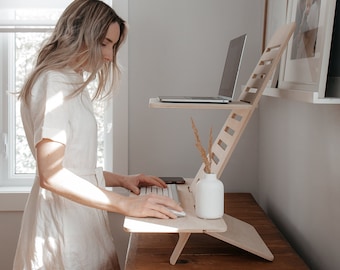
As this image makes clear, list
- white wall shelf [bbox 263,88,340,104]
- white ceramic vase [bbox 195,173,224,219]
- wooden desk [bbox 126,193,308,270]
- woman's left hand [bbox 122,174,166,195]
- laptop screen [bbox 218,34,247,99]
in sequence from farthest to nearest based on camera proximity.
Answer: woman's left hand [bbox 122,174,166,195]
laptop screen [bbox 218,34,247,99]
wooden desk [bbox 126,193,308,270]
white ceramic vase [bbox 195,173,224,219]
white wall shelf [bbox 263,88,340,104]

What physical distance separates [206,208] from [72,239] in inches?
18.6

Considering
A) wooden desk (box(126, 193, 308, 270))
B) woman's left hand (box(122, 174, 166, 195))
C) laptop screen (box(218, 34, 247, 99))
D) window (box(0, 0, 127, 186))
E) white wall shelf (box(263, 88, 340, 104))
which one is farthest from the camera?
window (box(0, 0, 127, 186))

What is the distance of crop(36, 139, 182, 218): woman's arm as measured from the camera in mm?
1611

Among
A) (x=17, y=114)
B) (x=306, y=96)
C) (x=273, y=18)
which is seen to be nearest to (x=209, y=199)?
(x=306, y=96)

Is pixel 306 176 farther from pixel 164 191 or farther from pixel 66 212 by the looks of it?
pixel 66 212

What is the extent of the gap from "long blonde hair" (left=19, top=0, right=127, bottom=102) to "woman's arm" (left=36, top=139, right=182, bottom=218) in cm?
20

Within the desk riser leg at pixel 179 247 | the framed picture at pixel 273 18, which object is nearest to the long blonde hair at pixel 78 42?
the desk riser leg at pixel 179 247

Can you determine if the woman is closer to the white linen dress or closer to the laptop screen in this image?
the white linen dress

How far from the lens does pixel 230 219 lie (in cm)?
Result: 192

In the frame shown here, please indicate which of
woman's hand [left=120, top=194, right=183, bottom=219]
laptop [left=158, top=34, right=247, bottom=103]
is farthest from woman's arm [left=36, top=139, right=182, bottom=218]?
laptop [left=158, top=34, right=247, bottom=103]

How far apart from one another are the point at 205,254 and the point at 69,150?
52 centimetres

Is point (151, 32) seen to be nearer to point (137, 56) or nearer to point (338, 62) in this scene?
point (137, 56)

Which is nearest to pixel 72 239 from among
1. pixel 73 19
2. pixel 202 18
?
pixel 73 19

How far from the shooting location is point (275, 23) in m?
2.34
